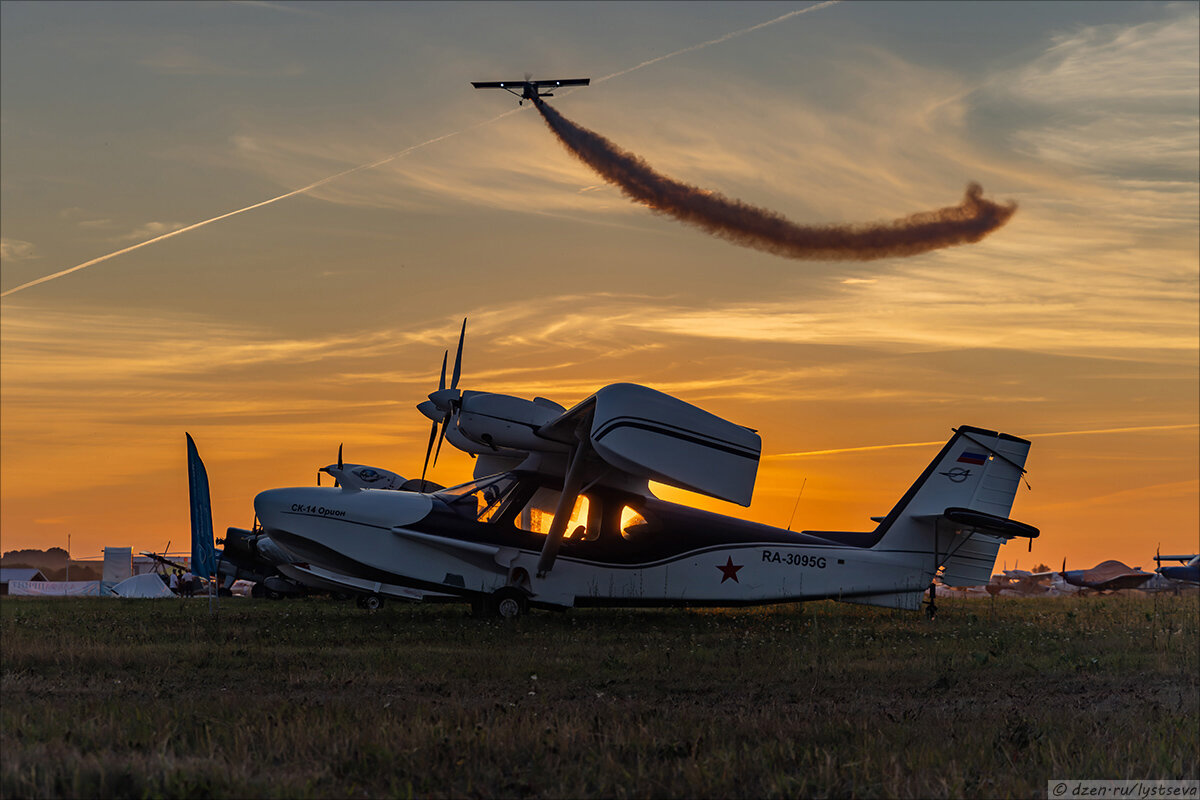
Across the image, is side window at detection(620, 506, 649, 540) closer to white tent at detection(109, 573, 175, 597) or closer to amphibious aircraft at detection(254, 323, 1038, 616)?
amphibious aircraft at detection(254, 323, 1038, 616)

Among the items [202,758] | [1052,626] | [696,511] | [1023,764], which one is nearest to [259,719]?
[202,758]

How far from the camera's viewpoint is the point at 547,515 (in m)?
19.5

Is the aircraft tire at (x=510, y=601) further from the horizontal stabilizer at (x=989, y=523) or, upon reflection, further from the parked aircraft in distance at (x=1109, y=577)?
the parked aircraft in distance at (x=1109, y=577)

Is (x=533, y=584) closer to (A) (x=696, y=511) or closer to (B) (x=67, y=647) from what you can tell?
(A) (x=696, y=511)

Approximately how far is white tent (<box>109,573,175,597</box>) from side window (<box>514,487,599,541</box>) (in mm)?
28944

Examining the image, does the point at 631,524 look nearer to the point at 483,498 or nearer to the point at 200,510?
the point at 483,498

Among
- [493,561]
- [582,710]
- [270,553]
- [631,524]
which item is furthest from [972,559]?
[270,553]

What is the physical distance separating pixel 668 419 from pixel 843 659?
16.0 ft

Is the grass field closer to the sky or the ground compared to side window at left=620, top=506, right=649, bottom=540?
closer to the ground

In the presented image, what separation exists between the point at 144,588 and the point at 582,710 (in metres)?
39.9

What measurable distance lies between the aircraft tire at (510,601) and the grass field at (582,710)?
1.55m

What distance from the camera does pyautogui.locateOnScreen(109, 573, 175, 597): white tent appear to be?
142ft

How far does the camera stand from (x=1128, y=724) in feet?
26.3

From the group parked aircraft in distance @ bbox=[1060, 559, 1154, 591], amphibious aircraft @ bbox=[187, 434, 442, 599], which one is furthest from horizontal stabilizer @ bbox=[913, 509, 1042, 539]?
parked aircraft in distance @ bbox=[1060, 559, 1154, 591]
